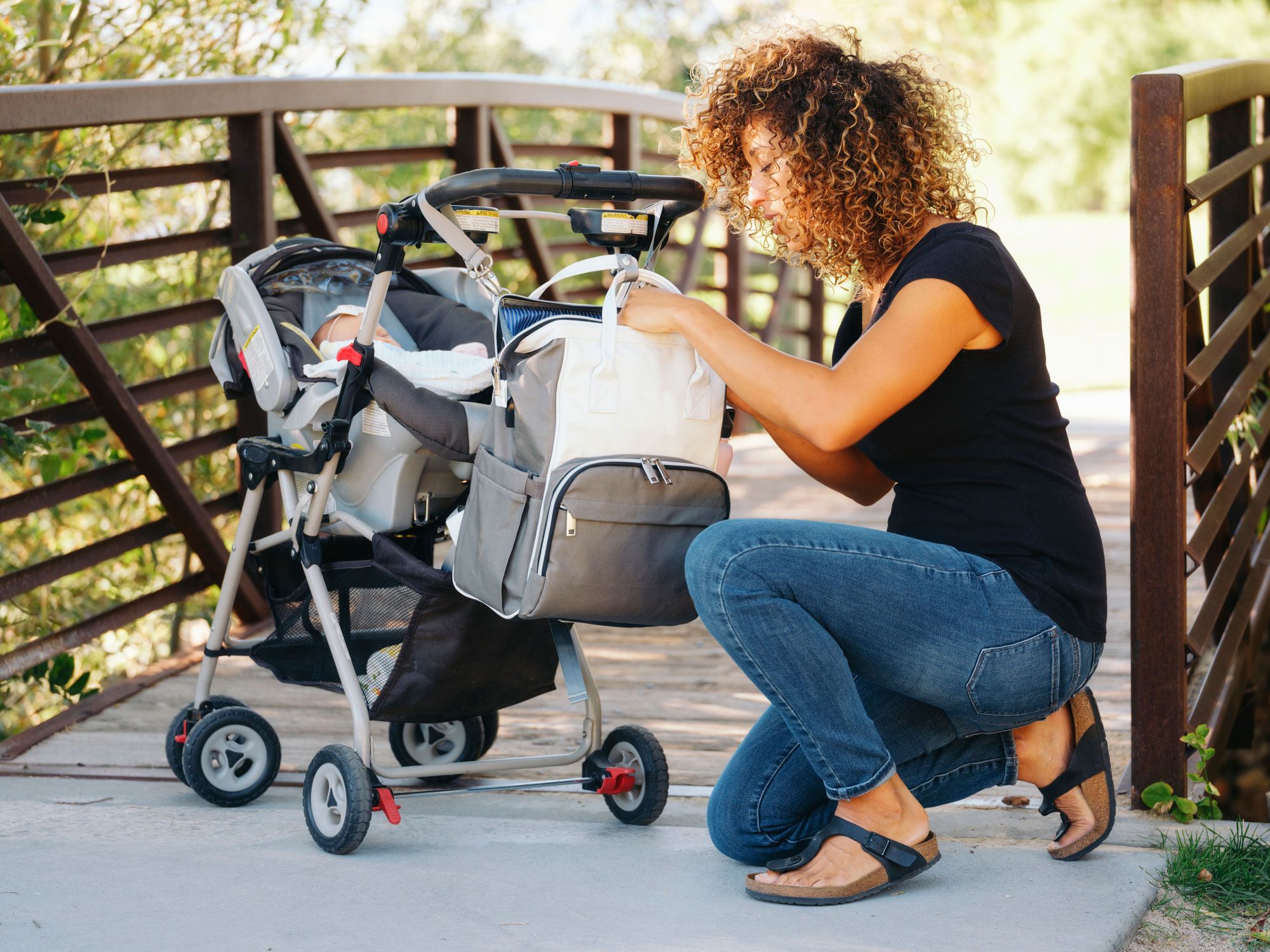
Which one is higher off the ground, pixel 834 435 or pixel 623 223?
pixel 623 223

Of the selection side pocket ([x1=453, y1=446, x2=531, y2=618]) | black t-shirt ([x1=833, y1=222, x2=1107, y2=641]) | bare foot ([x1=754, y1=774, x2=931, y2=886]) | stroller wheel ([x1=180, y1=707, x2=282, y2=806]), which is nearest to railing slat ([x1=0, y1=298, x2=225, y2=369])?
stroller wheel ([x1=180, y1=707, x2=282, y2=806])

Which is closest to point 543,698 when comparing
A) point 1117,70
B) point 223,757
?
point 223,757

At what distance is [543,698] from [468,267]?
1.56m

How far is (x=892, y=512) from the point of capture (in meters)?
2.36

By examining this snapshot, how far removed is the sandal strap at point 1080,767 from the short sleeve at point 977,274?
2.23 ft

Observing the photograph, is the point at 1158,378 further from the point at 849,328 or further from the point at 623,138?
the point at 623,138

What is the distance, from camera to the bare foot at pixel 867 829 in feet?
7.02

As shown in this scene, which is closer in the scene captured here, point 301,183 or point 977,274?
point 977,274

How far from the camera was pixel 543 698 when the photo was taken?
3.58 meters

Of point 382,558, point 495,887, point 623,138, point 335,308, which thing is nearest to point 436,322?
point 335,308

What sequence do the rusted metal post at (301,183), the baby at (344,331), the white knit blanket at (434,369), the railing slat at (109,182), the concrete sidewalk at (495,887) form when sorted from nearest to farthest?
the concrete sidewalk at (495,887), the white knit blanket at (434,369), the baby at (344,331), the railing slat at (109,182), the rusted metal post at (301,183)

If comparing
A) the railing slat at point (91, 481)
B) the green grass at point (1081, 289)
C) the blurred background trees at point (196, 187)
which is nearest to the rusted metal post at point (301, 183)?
the blurred background trees at point (196, 187)

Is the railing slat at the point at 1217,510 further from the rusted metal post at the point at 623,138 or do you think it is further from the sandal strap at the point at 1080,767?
the rusted metal post at the point at 623,138

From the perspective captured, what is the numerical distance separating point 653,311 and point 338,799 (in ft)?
3.06
